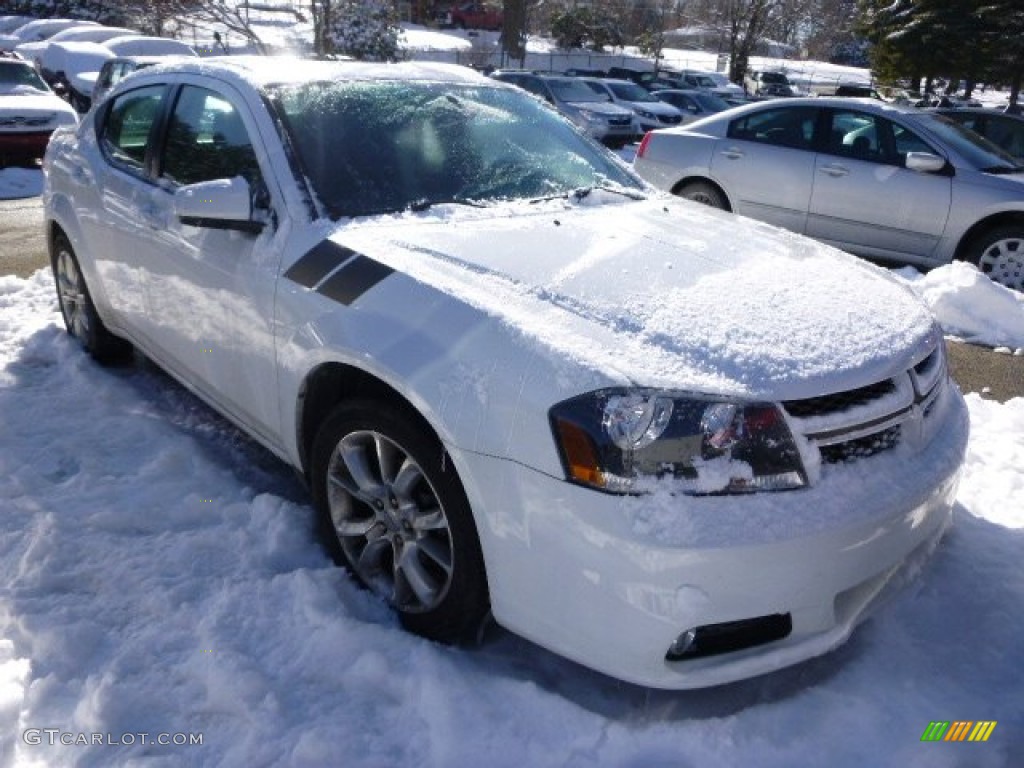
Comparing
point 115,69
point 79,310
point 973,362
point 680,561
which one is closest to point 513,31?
point 115,69

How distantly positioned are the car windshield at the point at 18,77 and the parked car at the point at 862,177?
9308 millimetres

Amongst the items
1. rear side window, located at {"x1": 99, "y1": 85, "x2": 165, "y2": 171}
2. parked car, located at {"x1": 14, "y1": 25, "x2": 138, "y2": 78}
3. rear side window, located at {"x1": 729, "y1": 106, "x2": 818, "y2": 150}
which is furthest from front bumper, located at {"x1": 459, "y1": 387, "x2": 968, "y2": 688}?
parked car, located at {"x1": 14, "y1": 25, "x2": 138, "y2": 78}

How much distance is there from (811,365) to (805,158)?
5666mm

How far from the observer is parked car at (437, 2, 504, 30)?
5328 cm

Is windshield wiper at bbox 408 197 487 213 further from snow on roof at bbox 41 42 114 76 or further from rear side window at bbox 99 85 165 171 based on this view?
snow on roof at bbox 41 42 114 76

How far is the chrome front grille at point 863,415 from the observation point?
6.97 feet

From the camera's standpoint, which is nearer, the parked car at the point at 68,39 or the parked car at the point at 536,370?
the parked car at the point at 536,370

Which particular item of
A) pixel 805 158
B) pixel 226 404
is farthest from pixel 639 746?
pixel 805 158

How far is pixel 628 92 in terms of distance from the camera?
19.9 meters

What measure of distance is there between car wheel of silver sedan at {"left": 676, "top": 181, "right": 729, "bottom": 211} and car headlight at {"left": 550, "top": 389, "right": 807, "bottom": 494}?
6036mm

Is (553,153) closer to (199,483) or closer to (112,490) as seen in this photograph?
(199,483)

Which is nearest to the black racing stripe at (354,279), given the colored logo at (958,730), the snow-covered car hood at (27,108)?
the colored logo at (958,730)

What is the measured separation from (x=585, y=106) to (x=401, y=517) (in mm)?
16009

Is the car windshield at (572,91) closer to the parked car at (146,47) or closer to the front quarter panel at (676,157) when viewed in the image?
the parked car at (146,47)
